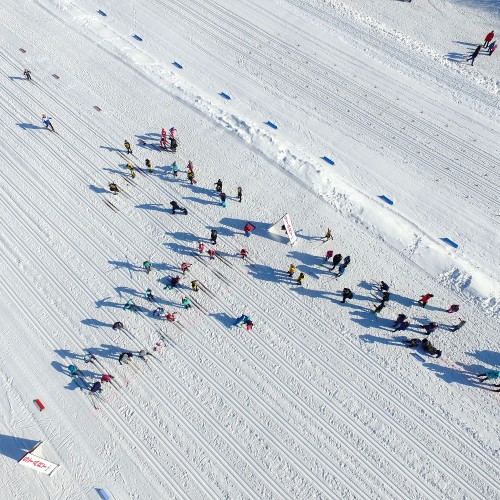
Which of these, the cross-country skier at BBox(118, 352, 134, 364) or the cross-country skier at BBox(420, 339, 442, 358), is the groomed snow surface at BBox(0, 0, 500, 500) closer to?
the cross-country skier at BBox(420, 339, 442, 358)

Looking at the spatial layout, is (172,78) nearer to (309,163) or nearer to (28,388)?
(309,163)

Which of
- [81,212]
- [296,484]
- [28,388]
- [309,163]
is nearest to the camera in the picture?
[296,484]

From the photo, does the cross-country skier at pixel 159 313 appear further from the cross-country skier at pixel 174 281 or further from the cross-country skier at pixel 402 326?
the cross-country skier at pixel 402 326

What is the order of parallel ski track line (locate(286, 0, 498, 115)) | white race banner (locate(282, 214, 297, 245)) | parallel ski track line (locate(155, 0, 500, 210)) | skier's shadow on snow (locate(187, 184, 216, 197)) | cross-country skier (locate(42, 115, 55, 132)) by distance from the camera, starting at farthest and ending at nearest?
parallel ski track line (locate(286, 0, 498, 115))
cross-country skier (locate(42, 115, 55, 132))
parallel ski track line (locate(155, 0, 500, 210))
skier's shadow on snow (locate(187, 184, 216, 197))
white race banner (locate(282, 214, 297, 245))

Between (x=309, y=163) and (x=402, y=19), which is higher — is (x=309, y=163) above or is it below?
below

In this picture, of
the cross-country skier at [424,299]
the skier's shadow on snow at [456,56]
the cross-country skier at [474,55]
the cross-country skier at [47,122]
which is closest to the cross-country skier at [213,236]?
the cross-country skier at [424,299]

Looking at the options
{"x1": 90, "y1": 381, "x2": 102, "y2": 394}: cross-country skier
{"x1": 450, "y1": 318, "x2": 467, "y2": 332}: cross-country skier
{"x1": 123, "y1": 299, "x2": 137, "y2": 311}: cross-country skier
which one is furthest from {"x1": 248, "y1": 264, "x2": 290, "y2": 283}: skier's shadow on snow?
{"x1": 90, "y1": 381, "x2": 102, "y2": 394}: cross-country skier

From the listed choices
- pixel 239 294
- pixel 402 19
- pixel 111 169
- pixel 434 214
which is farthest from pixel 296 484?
pixel 402 19
